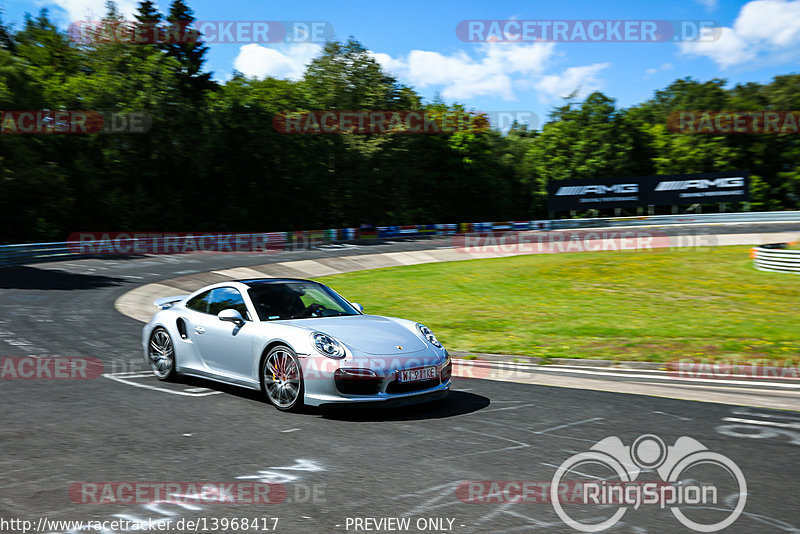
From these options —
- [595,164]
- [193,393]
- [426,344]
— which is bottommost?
[193,393]

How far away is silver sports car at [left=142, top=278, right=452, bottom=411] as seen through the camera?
6781 millimetres

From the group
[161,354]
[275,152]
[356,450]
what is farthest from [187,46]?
[356,450]

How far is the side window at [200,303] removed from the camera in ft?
27.8

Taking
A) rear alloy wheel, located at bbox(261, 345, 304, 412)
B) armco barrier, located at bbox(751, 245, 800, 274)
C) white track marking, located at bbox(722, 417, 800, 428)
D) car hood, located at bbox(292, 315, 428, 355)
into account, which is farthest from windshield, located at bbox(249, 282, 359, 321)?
armco barrier, located at bbox(751, 245, 800, 274)

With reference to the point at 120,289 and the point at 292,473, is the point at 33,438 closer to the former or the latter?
the point at 292,473

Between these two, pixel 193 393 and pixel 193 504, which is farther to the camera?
pixel 193 393

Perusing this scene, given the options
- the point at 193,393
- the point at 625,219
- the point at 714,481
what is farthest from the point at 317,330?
the point at 625,219

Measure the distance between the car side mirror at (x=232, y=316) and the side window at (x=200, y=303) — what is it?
79 centimetres

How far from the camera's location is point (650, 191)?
5409cm

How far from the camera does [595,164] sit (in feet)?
216

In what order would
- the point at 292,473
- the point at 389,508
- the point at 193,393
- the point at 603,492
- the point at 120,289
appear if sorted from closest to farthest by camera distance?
the point at 389,508 < the point at 603,492 < the point at 292,473 < the point at 193,393 < the point at 120,289

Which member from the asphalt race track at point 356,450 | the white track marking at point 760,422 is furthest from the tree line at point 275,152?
the white track marking at point 760,422

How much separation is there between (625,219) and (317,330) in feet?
152

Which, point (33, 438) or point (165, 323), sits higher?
point (165, 323)
